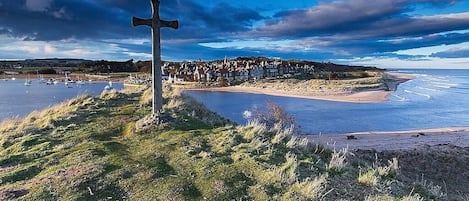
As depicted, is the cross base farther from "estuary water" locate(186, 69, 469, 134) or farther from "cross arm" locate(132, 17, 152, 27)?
"estuary water" locate(186, 69, 469, 134)

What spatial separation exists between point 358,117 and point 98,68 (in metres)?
46.2

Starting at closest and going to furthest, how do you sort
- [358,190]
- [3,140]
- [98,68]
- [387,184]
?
[358,190] < [387,184] < [3,140] < [98,68]

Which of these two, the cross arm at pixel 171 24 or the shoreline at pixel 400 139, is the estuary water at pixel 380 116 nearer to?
the shoreline at pixel 400 139

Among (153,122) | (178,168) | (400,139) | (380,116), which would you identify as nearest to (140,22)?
(153,122)

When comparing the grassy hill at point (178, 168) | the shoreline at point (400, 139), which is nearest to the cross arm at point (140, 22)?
the grassy hill at point (178, 168)

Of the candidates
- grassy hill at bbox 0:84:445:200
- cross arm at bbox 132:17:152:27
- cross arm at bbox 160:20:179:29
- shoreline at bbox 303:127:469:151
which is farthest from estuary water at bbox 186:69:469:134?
grassy hill at bbox 0:84:445:200

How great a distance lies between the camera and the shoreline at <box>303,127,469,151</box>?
1871cm

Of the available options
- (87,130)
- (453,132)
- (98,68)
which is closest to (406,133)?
(453,132)

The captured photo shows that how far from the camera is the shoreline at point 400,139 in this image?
18706mm

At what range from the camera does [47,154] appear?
7.50 m

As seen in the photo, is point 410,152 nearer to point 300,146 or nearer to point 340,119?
point 300,146

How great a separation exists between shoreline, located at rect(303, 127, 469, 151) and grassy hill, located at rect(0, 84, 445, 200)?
34.8ft

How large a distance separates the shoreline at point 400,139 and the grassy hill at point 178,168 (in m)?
10.6

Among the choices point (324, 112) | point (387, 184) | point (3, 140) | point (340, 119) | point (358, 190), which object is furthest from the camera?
point (324, 112)
